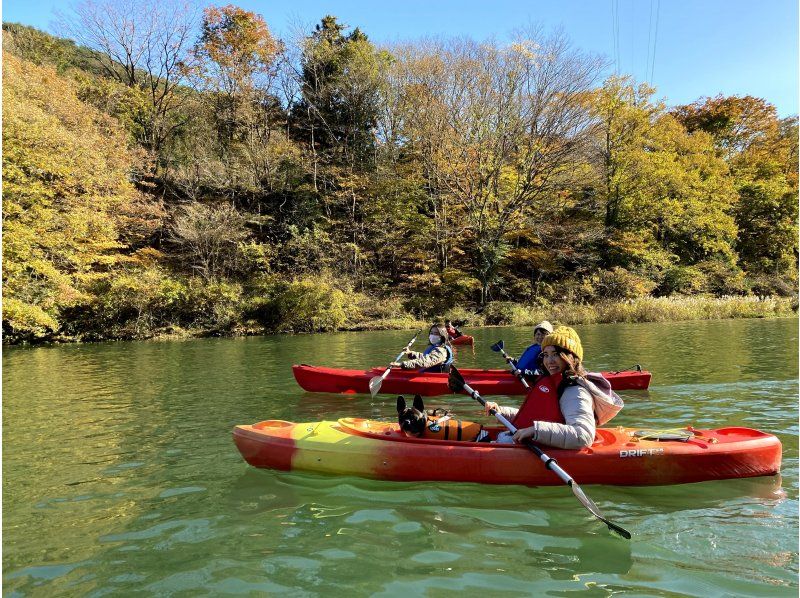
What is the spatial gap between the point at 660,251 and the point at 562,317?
9.26m

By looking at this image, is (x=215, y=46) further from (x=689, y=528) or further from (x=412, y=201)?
(x=689, y=528)

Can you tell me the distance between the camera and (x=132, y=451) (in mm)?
6023

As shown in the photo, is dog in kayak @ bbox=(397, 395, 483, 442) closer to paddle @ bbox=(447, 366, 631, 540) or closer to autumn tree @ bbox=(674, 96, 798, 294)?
paddle @ bbox=(447, 366, 631, 540)

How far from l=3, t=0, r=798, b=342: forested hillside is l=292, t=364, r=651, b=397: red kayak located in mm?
13518

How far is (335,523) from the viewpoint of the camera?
4.05m

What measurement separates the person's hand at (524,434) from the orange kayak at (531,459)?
0.27 ft

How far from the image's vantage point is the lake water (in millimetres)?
3223

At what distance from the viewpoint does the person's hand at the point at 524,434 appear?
4527 mm

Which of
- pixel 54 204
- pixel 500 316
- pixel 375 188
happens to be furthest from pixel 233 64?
pixel 500 316

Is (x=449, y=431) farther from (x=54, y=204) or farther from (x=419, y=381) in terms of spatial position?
(x=54, y=204)

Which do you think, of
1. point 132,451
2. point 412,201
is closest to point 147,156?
point 412,201

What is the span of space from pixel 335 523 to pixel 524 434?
1713mm

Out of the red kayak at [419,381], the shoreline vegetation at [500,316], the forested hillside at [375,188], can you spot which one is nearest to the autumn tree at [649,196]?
the forested hillside at [375,188]

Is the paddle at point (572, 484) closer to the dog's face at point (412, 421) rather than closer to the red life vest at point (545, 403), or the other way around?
the red life vest at point (545, 403)
